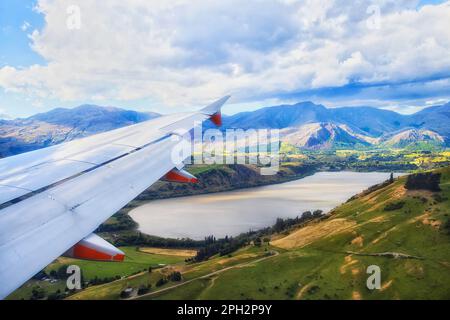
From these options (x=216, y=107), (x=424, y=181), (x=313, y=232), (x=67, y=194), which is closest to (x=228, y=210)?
(x=313, y=232)

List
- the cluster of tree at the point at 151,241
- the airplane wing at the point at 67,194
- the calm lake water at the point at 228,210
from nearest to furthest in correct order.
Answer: the airplane wing at the point at 67,194, the cluster of tree at the point at 151,241, the calm lake water at the point at 228,210

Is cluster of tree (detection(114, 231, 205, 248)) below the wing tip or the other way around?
below

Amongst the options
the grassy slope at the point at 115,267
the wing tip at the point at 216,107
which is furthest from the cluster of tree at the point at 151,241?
the wing tip at the point at 216,107

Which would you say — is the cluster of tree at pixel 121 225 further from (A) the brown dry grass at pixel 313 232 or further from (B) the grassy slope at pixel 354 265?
(B) the grassy slope at pixel 354 265

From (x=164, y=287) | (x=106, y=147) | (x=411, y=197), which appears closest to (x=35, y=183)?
(x=106, y=147)

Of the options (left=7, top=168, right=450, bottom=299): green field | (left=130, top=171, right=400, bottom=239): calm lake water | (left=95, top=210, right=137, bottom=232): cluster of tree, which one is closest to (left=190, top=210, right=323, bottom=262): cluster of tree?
(left=7, top=168, right=450, bottom=299): green field

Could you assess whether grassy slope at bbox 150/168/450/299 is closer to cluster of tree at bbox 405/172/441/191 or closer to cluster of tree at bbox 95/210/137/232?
cluster of tree at bbox 405/172/441/191

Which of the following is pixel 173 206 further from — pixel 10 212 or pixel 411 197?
pixel 10 212
